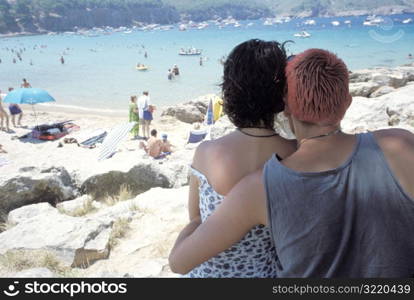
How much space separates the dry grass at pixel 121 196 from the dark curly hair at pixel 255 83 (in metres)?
4.39

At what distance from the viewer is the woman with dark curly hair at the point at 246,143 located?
1337 millimetres

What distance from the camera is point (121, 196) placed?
221 inches

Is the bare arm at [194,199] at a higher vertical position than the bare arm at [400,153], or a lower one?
lower

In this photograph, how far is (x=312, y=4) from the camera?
143m

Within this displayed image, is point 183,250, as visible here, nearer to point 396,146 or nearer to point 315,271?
point 315,271

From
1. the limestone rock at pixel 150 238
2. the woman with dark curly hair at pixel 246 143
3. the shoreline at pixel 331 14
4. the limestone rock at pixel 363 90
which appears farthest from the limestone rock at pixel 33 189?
the shoreline at pixel 331 14

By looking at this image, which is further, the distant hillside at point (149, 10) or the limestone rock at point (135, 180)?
the distant hillside at point (149, 10)

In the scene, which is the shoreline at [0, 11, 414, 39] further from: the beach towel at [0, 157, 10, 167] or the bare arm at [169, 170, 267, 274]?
the bare arm at [169, 170, 267, 274]

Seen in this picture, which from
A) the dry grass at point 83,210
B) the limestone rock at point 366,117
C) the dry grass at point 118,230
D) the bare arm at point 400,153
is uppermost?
the bare arm at point 400,153

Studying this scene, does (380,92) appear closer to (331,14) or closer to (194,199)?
(194,199)

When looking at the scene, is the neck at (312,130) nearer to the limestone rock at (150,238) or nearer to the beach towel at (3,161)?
the limestone rock at (150,238)

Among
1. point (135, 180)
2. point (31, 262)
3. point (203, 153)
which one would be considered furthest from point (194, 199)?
point (135, 180)

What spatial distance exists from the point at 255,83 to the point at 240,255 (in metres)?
0.65

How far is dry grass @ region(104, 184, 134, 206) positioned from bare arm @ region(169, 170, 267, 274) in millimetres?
4244
